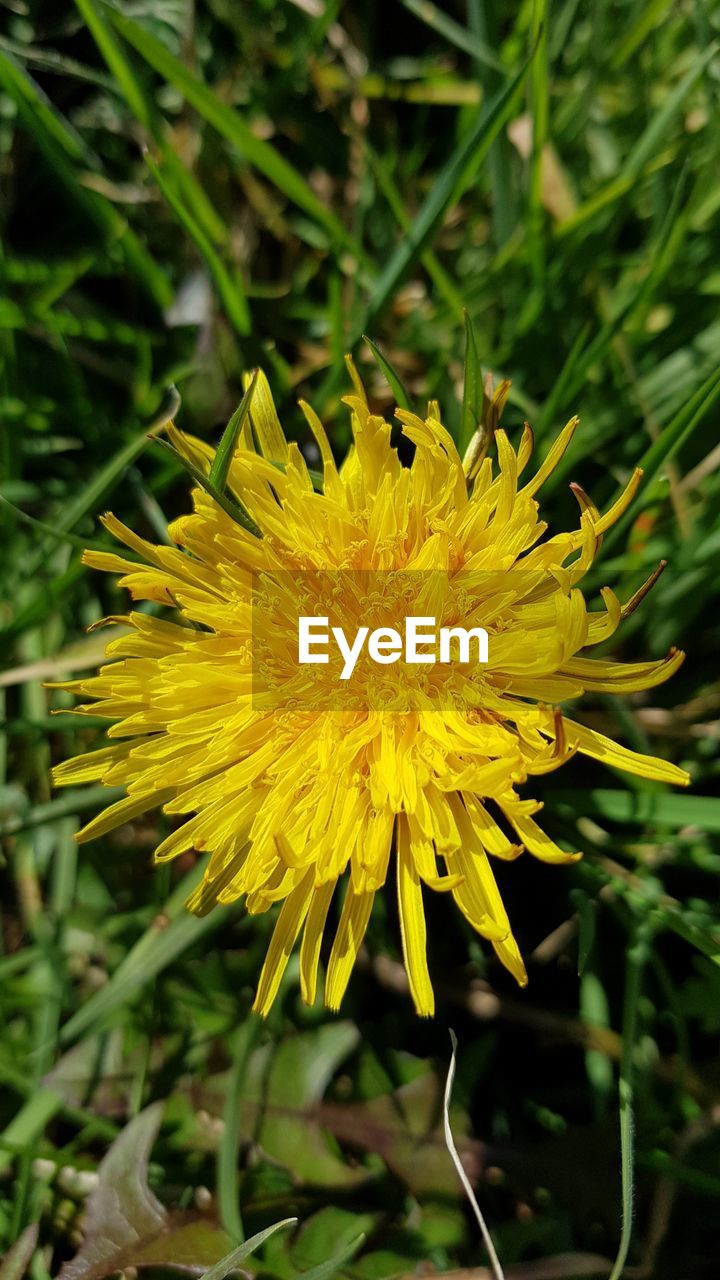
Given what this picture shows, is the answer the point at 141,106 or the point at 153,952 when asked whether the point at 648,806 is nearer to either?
the point at 153,952

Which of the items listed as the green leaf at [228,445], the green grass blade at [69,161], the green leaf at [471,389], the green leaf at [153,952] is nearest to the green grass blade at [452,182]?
the green leaf at [471,389]

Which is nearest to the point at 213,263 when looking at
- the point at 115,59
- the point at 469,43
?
the point at 115,59

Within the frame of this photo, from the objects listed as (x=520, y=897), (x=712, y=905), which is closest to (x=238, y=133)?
(x=520, y=897)

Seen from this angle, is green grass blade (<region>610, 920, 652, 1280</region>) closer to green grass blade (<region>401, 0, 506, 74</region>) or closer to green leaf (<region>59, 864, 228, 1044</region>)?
green leaf (<region>59, 864, 228, 1044</region>)

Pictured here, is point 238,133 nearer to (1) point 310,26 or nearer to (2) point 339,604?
(1) point 310,26

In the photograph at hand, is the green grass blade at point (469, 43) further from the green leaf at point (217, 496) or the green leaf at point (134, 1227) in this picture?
the green leaf at point (134, 1227)

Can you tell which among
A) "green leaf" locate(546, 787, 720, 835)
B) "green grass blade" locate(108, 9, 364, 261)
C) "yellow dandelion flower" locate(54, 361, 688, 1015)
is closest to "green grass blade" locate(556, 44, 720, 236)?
"green grass blade" locate(108, 9, 364, 261)
